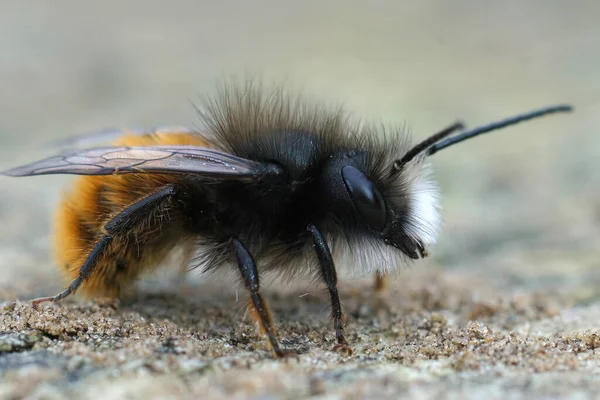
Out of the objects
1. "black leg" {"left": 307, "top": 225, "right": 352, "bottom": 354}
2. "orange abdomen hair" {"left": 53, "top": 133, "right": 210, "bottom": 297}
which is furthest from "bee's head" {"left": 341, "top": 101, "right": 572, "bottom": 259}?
"orange abdomen hair" {"left": 53, "top": 133, "right": 210, "bottom": 297}

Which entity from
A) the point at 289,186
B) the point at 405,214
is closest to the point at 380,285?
the point at 405,214

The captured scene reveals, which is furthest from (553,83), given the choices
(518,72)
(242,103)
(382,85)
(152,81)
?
(242,103)

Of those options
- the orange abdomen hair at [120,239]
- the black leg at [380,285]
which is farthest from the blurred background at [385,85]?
the black leg at [380,285]

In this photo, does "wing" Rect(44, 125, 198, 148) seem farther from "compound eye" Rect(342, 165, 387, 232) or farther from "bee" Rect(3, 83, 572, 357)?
"compound eye" Rect(342, 165, 387, 232)

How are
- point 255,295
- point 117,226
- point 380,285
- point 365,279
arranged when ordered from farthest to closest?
point 365,279, point 380,285, point 117,226, point 255,295

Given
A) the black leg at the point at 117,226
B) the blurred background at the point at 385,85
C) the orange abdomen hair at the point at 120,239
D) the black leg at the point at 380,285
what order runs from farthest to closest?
the blurred background at the point at 385,85 → the black leg at the point at 380,285 → the orange abdomen hair at the point at 120,239 → the black leg at the point at 117,226

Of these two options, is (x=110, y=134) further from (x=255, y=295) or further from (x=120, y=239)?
(x=255, y=295)

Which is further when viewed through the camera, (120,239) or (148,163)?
(120,239)

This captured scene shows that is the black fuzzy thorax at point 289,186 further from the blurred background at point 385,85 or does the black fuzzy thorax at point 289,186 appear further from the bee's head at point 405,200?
the blurred background at point 385,85
